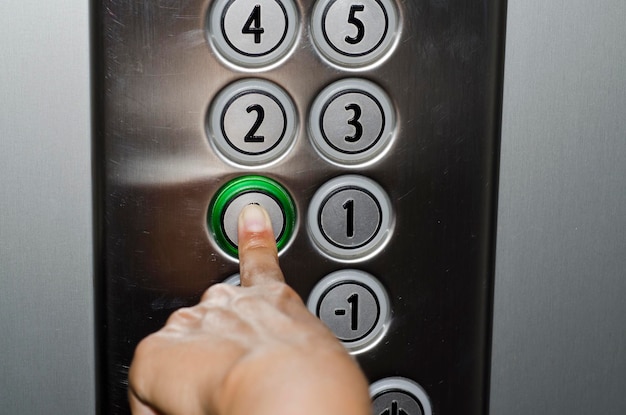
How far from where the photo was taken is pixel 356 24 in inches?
18.9

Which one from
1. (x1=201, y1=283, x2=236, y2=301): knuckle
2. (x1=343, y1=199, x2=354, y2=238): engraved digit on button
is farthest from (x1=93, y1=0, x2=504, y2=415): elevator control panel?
(x1=201, y1=283, x2=236, y2=301): knuckle

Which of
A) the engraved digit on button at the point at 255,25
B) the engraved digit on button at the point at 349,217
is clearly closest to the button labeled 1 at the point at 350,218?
the engraved digit on button at the point at 349,217

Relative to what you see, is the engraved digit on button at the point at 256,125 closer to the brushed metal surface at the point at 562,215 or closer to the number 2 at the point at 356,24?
the number 2 at the point at 356,24

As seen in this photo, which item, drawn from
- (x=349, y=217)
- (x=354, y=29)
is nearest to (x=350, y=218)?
(x=349, y=217)

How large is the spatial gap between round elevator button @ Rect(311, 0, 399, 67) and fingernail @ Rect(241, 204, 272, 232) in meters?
0.11

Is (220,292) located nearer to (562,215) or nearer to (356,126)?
(356,126)

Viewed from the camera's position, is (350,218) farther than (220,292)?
Yes

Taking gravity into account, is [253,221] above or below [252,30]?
below

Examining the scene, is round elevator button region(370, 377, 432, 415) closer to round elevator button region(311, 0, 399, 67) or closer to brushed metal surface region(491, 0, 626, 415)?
brushed metal surface region(491, 0, 626, 415)

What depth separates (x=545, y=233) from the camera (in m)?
0.55

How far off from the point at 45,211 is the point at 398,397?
0.89ft

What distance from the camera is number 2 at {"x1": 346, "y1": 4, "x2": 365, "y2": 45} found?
1.56 feet

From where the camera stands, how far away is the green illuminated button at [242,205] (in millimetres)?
482

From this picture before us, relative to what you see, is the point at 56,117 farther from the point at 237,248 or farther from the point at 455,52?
the point at 455,52
